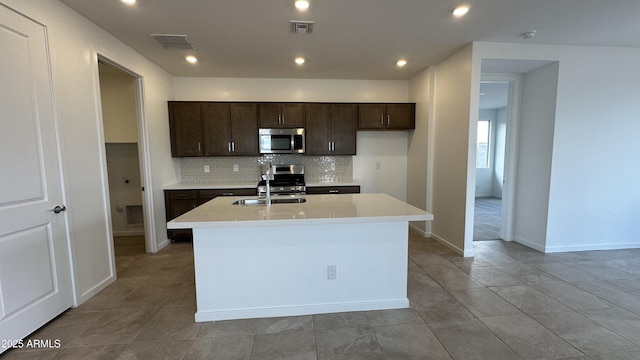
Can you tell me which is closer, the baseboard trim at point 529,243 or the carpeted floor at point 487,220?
the baseboard trim at point 529,243

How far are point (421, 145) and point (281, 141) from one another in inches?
90.8

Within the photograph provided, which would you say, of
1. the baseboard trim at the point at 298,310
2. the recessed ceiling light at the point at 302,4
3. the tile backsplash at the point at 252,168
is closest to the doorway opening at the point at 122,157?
the tile backsplash at the point at 252,168

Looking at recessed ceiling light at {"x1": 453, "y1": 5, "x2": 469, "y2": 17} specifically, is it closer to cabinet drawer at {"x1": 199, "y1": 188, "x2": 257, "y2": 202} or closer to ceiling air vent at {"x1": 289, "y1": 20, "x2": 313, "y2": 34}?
ceiling air vent at {"x1": 289, "y1": 20, "x2": 313, "y2": 34}

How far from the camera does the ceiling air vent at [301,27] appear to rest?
8.69 feet

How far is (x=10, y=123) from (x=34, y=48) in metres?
0.63

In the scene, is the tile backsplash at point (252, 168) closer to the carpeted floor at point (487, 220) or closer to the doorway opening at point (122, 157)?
the doorway opening at point (122, 157)

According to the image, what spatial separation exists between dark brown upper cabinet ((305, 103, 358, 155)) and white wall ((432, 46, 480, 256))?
133cm

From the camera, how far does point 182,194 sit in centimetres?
399

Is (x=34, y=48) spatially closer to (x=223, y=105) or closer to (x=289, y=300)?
(x=223, y=105)

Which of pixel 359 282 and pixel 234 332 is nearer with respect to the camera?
pixel 234 332

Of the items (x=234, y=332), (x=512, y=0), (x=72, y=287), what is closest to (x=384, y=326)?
(x=234, y=332)

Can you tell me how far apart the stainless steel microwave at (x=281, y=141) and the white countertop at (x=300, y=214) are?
2.00 meters

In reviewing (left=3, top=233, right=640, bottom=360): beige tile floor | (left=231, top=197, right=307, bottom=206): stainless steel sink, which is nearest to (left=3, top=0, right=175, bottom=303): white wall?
(left=3, top=233, right=640, bottom=360): beige tile floor

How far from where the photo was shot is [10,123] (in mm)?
1854
